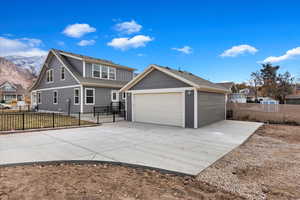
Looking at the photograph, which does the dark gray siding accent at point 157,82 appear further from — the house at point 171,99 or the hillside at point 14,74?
the hillside at point 14,74

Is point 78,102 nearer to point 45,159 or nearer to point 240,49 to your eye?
point 45,159

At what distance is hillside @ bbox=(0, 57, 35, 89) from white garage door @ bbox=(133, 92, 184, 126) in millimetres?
91799

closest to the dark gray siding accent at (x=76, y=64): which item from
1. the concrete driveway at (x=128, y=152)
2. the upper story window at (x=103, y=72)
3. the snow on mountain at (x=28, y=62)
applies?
the upper story window at (x=103, y=72)

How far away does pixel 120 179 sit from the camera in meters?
3.40

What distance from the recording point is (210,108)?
11062 mm

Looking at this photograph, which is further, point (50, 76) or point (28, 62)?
point (28, 62)

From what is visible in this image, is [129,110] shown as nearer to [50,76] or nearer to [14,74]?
[50,76]

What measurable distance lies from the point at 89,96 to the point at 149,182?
13.8 m

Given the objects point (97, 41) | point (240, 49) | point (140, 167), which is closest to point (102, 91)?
point (97, 41)

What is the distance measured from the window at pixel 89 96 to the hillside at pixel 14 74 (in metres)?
85.6

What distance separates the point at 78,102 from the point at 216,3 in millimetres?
13850

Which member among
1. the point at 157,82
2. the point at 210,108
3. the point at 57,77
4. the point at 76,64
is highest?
the point at 76,64

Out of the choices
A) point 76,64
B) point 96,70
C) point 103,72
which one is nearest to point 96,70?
point 96,70

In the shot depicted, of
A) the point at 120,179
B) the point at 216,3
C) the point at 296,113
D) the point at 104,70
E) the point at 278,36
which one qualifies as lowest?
the point at 120,179
